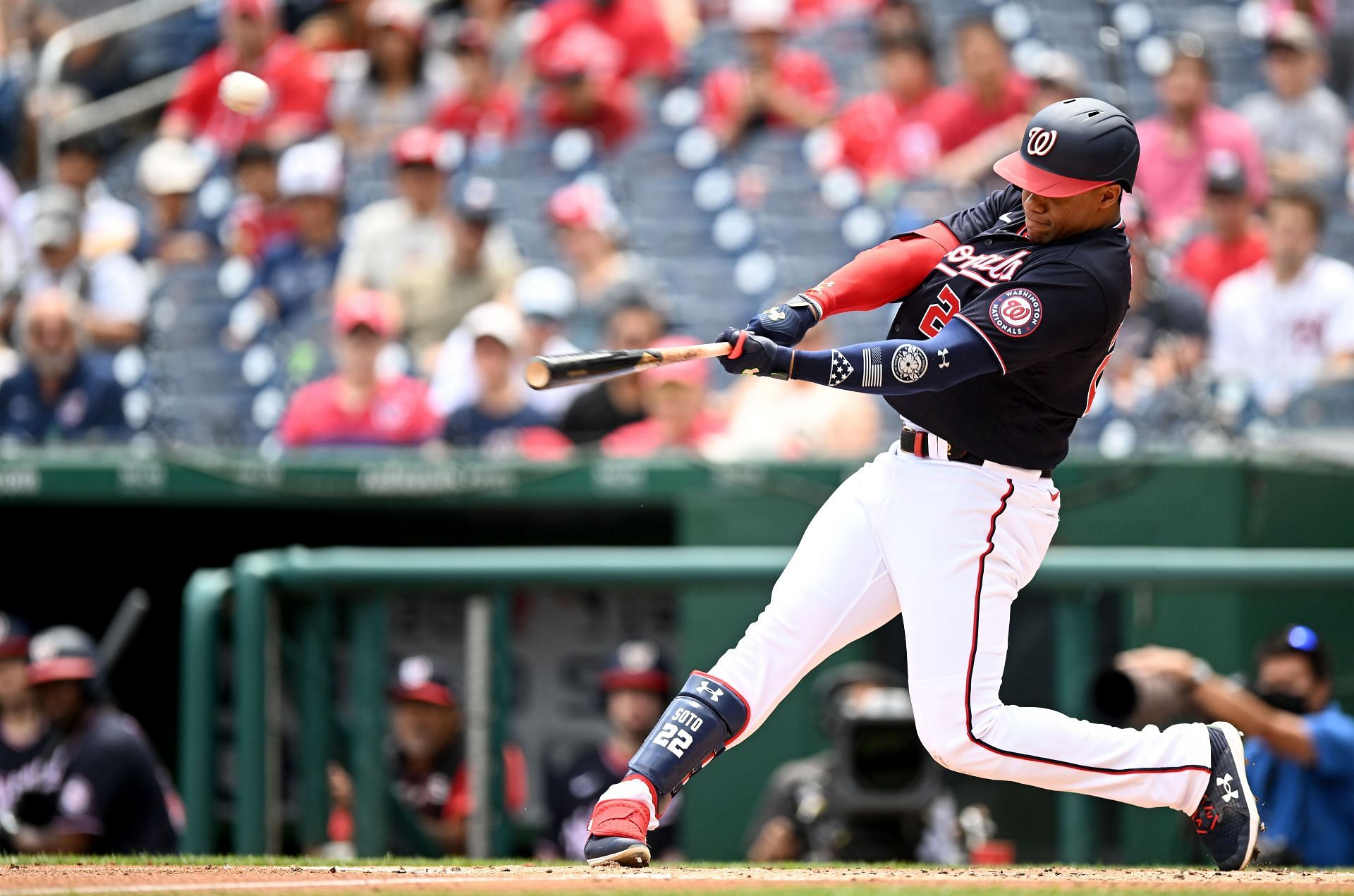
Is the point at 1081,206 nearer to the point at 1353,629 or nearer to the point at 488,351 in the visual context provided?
the point at 1353,629

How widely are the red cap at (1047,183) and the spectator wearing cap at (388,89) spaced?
20.1 feet

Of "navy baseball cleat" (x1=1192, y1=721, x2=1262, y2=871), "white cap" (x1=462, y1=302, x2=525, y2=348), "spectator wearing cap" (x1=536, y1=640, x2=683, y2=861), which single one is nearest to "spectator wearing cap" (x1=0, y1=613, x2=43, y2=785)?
"spectator wearing cap" (x1=536, y1=640, x2=683, y2=861)

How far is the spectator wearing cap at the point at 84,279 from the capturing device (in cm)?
860

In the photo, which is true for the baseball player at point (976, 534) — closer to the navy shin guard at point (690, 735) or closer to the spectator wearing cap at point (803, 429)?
the navy shin guard at point (690, 735)

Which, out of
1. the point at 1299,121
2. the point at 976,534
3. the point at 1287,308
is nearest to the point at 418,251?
the point at 1287,308

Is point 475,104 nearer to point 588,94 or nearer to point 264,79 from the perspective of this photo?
point 588,94

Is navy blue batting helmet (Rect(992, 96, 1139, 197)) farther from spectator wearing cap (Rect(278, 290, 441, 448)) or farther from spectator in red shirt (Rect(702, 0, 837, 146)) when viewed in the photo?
spectator in red shirt (Rect(702, 0, 837, 146))

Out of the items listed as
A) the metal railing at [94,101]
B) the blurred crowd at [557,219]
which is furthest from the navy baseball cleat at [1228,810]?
the metal railing at [94,101]

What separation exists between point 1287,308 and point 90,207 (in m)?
5.97

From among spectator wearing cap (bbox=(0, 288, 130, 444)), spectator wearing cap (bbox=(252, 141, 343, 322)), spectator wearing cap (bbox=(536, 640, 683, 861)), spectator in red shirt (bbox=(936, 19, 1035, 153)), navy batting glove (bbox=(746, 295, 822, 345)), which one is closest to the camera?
navy batting glove (bbox=(746, 295, 822, 345))

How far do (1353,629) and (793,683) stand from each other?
3.06m

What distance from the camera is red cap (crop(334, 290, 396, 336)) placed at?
24.2 ft

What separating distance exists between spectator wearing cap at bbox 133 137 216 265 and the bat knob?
6095mm

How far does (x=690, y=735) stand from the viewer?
3.96 metres
